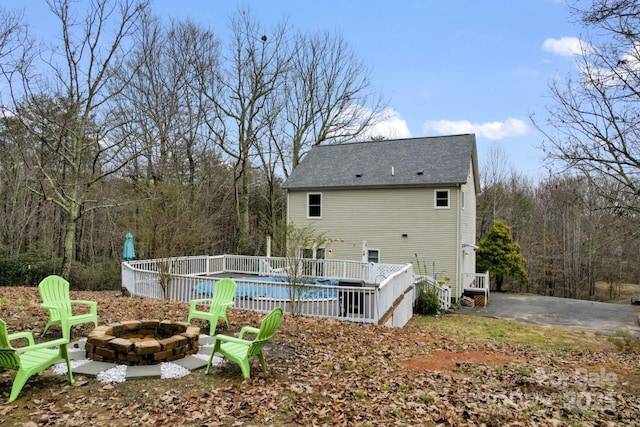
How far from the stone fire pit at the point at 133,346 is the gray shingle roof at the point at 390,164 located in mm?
14488

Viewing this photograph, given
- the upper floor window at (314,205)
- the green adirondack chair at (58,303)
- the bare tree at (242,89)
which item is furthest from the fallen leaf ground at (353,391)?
the bare tree at (242,89)

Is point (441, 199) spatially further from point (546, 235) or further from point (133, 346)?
point (546, 235)

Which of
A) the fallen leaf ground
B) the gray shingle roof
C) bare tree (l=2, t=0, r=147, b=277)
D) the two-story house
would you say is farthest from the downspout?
bare tree (l=2, t=0, r=147, b=277)

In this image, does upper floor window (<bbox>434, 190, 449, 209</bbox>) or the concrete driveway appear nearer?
the concrete driveway

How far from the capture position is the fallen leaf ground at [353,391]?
393 centimetres

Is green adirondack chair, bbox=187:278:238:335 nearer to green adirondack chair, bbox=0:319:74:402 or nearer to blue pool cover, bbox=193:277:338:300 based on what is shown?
blue pool cover, bbox=193:277:338:300

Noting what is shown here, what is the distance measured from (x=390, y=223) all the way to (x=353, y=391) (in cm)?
1471

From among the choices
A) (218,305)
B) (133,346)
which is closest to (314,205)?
(218,305)

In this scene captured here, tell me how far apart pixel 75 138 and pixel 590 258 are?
31363 millimetres

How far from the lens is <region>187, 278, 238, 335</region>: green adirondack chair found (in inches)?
276

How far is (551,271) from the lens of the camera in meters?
28.5

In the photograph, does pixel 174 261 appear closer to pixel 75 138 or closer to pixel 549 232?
pixel 75 138

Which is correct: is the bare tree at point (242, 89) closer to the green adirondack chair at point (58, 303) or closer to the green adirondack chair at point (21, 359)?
the green adirondack chair at point (58, 303)

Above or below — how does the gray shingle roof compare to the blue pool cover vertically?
above
